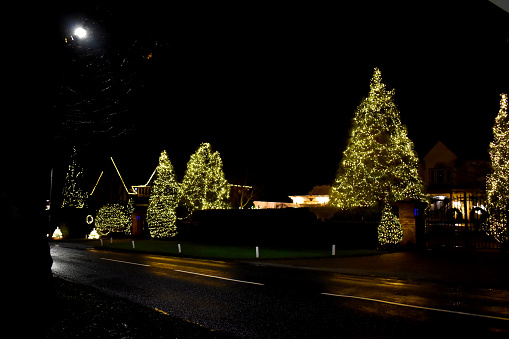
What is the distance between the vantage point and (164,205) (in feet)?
119

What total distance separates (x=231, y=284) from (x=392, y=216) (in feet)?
39.9

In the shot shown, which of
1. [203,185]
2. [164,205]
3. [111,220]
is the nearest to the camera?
[164,205]

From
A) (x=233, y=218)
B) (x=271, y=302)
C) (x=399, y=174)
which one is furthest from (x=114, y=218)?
(x=271, y=302)

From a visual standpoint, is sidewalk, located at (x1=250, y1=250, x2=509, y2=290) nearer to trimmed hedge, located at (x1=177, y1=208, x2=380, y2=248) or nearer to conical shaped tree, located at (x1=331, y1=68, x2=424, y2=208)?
trimmed hedge, located at (x1=177, y1=208, x2=380, y2=248)

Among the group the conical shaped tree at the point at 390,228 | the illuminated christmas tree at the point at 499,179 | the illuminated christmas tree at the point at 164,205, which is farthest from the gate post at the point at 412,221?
the illuminated christmas tree at the point at 164,205

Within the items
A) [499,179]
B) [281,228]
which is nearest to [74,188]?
[281,228]

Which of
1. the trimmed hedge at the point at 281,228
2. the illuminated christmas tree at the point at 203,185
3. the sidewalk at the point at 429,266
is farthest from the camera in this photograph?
the illuminated christmas tree at the point at 203,185

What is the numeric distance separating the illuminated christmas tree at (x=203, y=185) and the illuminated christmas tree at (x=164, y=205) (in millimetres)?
1071

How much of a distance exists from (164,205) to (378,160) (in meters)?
18.4

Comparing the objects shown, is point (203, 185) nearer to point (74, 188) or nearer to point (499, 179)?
point (74, 188)

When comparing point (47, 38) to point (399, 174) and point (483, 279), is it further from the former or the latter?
point (399, 174)

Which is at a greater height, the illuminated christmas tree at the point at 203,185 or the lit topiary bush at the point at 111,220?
the illuminated christmas tree at the point at 203,185

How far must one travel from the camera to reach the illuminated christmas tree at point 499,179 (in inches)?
783

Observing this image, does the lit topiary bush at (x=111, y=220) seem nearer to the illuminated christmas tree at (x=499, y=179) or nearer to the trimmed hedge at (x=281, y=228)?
the trimmed hedge at (x=281, y=228)
